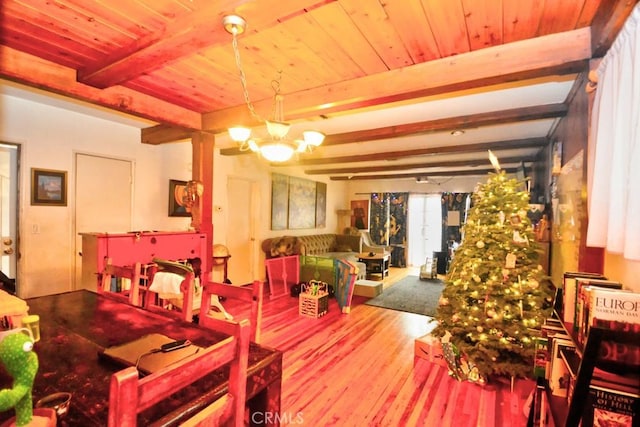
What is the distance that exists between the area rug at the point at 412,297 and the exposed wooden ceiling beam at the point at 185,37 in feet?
13.1

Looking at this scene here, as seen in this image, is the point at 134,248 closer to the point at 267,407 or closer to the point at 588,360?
the point at 267,407

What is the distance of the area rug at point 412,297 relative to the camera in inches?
176

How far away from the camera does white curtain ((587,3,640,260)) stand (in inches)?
46.3

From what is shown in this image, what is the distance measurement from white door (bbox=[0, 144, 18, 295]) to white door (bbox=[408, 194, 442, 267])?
7.61 m

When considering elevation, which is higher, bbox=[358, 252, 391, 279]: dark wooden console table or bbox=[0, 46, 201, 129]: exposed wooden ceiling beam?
bbox=[0, 46, 201, 129]: exposed wooden ceiling beam

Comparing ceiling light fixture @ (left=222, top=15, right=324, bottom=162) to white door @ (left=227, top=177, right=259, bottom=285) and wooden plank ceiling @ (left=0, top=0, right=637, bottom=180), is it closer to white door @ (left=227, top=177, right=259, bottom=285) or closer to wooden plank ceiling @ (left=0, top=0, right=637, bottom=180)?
wooden plank ceiling @ (left=0, top=0, right=637, bottom=180)

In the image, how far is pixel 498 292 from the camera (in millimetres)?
2525

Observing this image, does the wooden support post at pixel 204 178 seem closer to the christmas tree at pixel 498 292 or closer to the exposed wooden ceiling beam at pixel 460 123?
the exposed wooden ceiling beam at pixel 460 123

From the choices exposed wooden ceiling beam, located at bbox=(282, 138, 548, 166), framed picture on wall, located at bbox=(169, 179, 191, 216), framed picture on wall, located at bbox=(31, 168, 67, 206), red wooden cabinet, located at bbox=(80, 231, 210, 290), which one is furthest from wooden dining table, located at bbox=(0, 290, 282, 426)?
exposed wooden ceiling beam, located at bbox=(282, 138, 548, 166)

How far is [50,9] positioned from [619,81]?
290 centimetres

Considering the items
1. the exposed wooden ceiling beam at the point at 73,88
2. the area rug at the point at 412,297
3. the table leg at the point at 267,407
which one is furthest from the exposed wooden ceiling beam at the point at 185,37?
the area rug at the point at 412,297

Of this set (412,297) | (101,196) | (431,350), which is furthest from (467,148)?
(101,196)

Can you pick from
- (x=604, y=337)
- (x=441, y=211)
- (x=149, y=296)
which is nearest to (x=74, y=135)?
(x=149, y=296)

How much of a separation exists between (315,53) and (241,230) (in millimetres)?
4022
